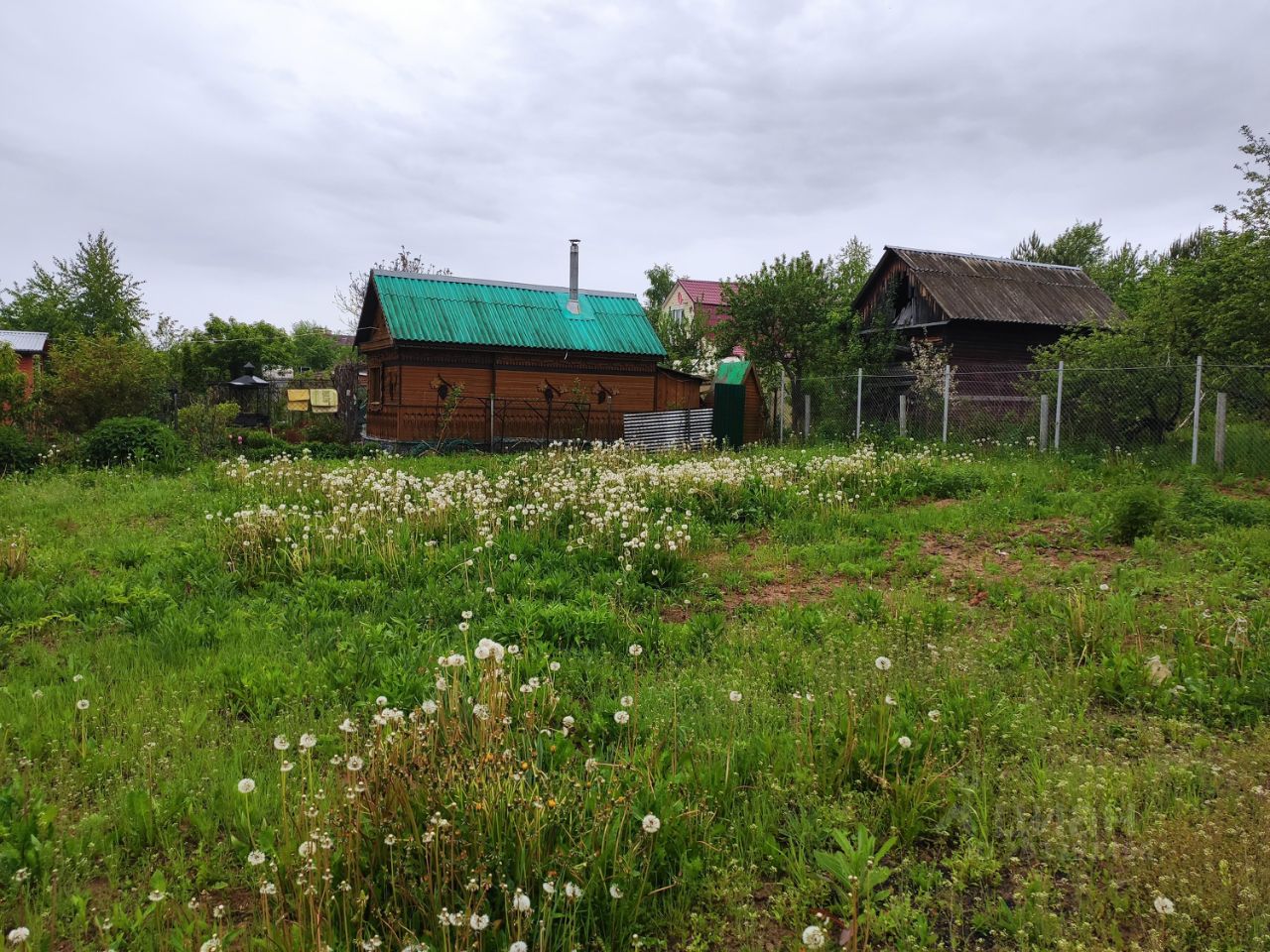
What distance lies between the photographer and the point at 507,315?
927 inches

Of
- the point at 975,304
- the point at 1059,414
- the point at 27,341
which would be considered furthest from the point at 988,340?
the point at 27,341

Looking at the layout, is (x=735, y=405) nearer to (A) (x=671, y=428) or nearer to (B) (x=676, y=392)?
(A) (x=671, y=428)

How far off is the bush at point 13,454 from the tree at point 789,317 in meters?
19.0

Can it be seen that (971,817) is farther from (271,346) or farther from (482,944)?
(271,346)

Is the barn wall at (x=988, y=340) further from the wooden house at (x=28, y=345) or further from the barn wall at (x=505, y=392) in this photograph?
the wooden house at (x=28, y=345)

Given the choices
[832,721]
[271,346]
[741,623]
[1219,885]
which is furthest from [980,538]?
[271,346]

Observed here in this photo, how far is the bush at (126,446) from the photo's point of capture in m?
15.0

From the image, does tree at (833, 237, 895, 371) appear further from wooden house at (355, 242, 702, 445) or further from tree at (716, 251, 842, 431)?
wooden house at (355, 242, 702, 445)

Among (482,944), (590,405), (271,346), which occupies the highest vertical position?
(271,346)

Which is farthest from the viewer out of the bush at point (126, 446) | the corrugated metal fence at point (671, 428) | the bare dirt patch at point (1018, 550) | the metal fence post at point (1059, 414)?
the corrugated metal fence at point (671, 428)

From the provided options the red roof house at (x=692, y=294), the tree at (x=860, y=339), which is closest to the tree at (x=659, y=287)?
the red roof house at (x=692, y=294)

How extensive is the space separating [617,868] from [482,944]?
52 centimetres

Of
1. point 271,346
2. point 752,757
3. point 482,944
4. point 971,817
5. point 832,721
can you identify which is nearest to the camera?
point 482,944

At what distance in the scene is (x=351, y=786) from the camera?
2.87 metres
